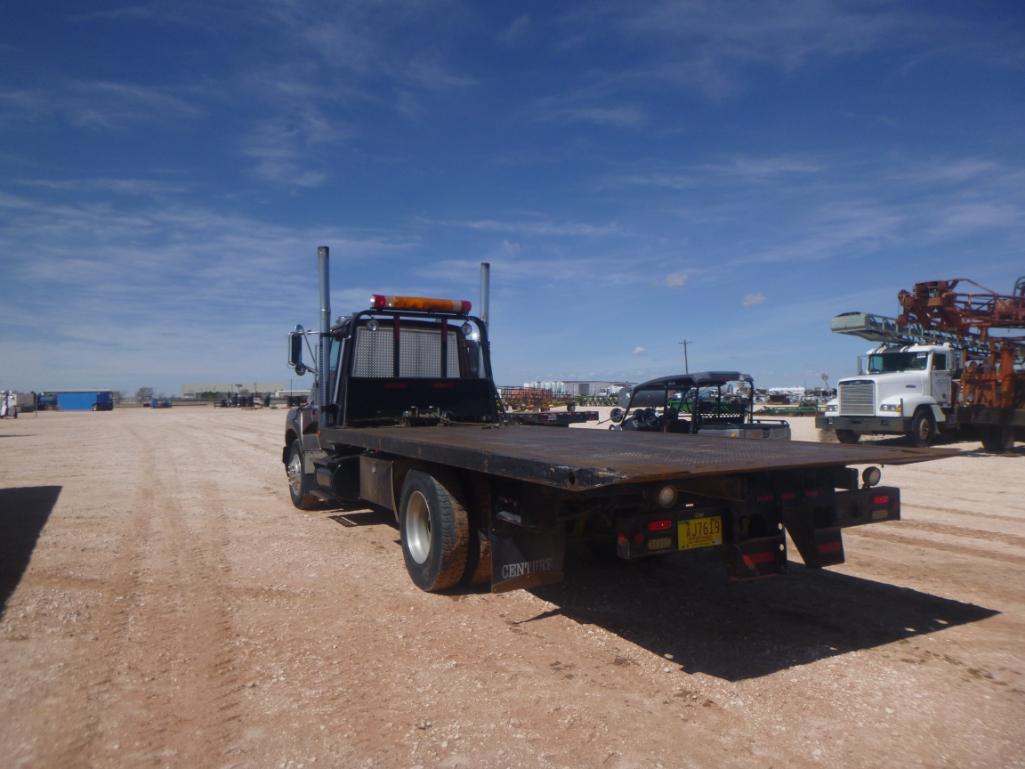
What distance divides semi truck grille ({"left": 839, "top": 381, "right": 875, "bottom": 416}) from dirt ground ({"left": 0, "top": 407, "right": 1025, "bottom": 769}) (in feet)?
35.0

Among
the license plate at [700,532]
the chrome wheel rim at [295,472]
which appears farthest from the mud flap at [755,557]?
the chrome wheel rim at [295,472]

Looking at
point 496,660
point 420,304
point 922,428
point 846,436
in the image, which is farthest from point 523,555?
point 846,436

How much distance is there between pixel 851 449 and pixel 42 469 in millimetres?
15307

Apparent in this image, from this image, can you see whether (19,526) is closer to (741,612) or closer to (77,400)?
(741,612)

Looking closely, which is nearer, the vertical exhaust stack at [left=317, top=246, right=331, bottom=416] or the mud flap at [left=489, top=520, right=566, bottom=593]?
the mud flap at [left=489, top=520, right=566, bottom=593]

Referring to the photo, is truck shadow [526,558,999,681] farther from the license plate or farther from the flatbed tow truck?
the license plate

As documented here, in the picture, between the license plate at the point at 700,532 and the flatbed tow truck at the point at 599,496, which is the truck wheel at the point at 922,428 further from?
the license plate at the point at 700,532

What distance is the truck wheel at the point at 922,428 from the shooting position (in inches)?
661

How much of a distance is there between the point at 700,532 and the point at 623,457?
0.65 meters

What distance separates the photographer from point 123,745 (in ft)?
10.8

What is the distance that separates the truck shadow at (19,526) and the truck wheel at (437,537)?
2.98 meters

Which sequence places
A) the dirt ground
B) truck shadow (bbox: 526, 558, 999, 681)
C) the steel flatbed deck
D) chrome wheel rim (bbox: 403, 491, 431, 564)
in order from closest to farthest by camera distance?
A: the dirt ground < the steel flatbed deck < truck shadow (bbox: 526, 558, 999, 681) < chrome wheel rim (bbox: 403, 491, 431, 564)

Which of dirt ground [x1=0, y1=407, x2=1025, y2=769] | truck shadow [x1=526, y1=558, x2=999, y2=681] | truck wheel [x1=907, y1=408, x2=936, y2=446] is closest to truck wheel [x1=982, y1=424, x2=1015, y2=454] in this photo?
truck wheel [x1=907, y1=408, x2=936, y2=446]

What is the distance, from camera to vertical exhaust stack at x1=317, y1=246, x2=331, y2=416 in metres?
8.67
